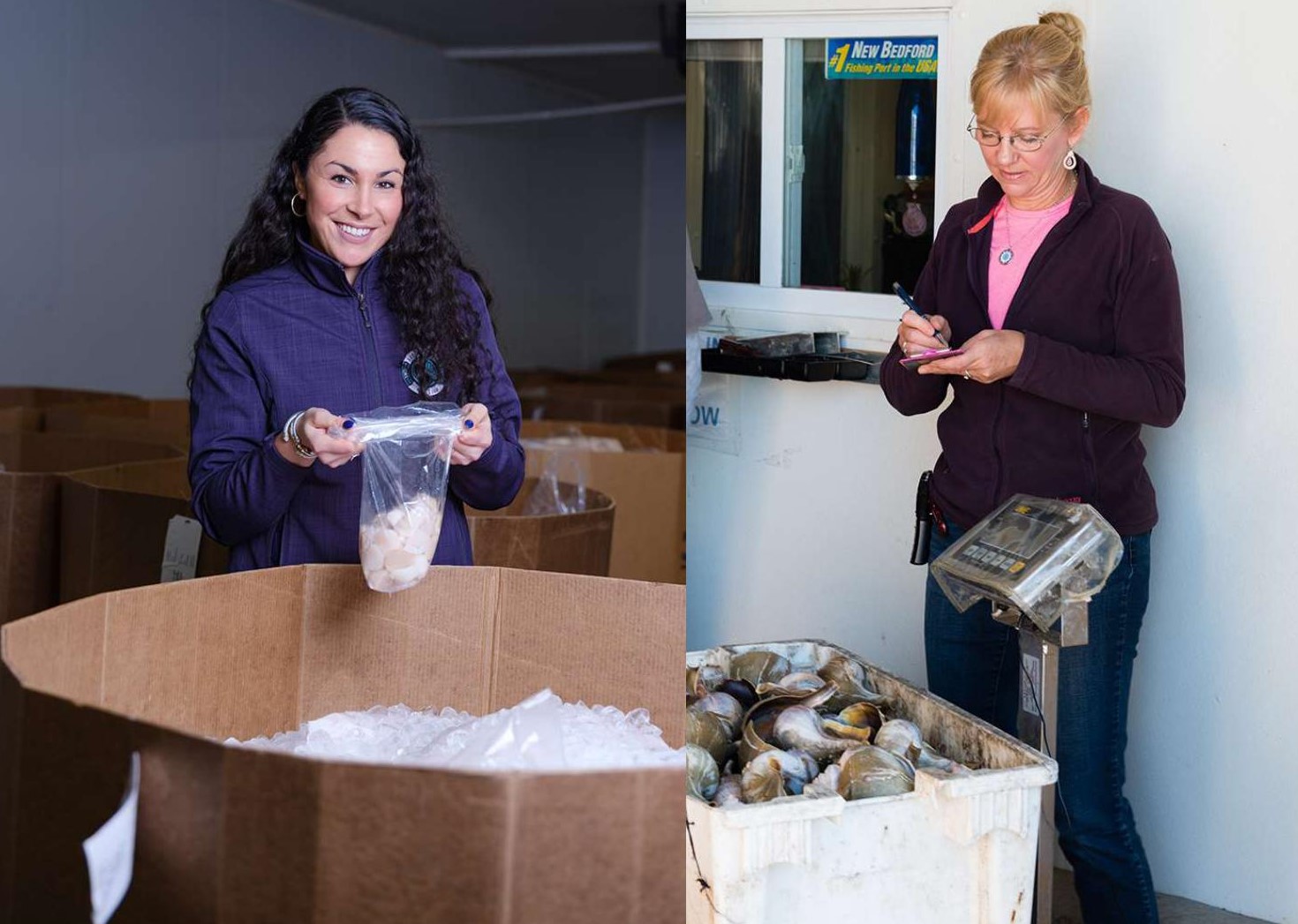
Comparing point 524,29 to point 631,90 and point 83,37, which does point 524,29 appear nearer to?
point 631,90

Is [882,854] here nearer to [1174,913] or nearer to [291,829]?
[291,829]

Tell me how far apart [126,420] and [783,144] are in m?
1.67

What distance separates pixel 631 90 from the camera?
7715 mm

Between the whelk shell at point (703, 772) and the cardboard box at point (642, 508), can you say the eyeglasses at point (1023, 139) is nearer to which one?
the whelk shell at point (703, 772)

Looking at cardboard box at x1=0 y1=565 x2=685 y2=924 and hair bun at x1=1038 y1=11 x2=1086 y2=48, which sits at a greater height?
hair bun at x1=1038 y1=11 x2=1086 y2=48

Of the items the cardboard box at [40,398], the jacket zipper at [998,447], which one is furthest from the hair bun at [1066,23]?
the cardboard box at [40,398]

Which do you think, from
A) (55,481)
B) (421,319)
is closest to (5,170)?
(55,481)

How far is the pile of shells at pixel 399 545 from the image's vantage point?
1170mm

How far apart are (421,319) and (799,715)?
59 cm

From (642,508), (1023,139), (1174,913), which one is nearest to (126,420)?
(642,508)

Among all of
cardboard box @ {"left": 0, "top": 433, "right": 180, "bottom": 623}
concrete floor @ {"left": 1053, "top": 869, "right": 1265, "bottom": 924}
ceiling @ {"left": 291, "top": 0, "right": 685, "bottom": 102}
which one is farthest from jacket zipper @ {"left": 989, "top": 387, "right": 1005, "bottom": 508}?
ceiling @ {"left": 291, "top": 0, "right": 685, "bottom": 102}

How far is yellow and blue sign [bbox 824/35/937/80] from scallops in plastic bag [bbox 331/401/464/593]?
91cm

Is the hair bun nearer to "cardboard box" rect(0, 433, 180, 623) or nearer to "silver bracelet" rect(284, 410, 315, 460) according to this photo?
"silver bracelet" rect(284, 410, 315, 460)

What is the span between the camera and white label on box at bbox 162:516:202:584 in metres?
1.77
